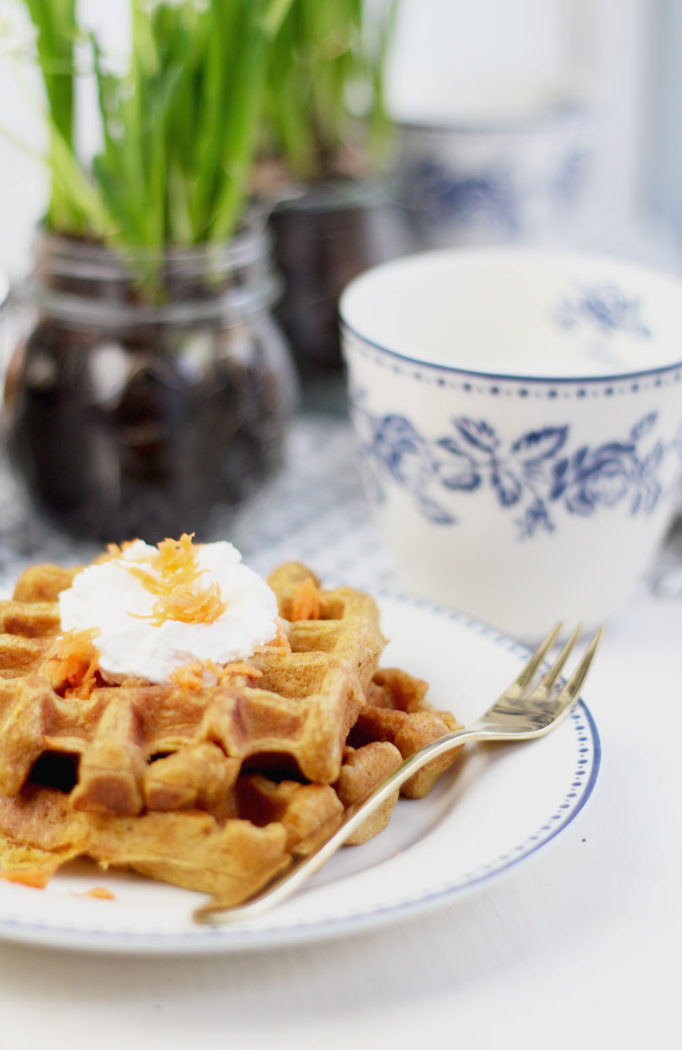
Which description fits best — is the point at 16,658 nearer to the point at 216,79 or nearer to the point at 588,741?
the point at 588,741

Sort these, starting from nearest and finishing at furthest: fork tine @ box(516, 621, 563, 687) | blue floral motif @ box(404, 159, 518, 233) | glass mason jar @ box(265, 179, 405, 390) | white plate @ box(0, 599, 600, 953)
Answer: white plate @ box(0, 599, 600, 953) → fork tine @ box(516, 621, 563, 687) → glass mason jar @ box(265, 179, 405, 390) → blue floral motif @ box(404, 159, 518, 233)

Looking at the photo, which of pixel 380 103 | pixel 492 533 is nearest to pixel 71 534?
pixel 492 533

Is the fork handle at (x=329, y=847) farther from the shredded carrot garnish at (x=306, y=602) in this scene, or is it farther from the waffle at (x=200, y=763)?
the shredded carrot garnish at (x=306, y=602)

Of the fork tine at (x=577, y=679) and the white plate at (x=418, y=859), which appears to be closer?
the white plate at (x=418, y=859)

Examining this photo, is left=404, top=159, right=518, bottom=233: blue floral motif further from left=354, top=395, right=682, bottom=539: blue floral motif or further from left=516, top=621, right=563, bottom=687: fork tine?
left=516, top=621, right=563, bottom=687: fork tine

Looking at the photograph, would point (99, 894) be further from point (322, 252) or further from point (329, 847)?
point (322, 252)

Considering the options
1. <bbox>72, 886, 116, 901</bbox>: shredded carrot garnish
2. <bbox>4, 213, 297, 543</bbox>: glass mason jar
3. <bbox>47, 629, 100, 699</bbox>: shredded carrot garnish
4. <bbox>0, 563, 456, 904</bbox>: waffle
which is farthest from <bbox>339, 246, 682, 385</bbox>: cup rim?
<bbox>72, 886, 116, 901</bbox>: shredded carrot garnish

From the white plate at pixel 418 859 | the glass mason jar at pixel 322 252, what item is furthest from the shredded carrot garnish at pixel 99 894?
the glass mason jar at pixel 322 252
